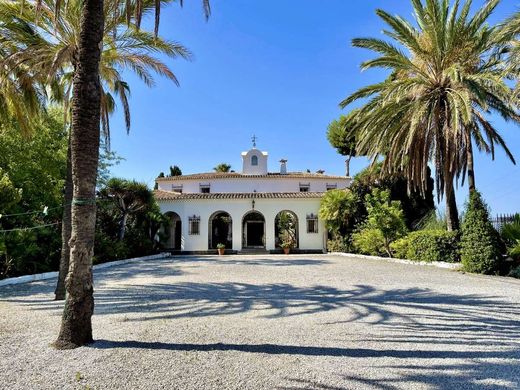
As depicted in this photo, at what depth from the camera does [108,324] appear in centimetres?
616

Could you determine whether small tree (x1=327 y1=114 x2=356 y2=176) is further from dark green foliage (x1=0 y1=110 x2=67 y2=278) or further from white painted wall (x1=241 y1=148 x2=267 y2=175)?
dark green foliage (x1=0 y1=110 x2=67 y2=278)

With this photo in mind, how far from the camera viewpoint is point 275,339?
5.32 metres

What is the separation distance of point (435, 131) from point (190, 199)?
1733cm

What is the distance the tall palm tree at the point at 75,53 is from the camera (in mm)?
8809

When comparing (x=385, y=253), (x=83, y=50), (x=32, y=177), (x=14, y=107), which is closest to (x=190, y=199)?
(x=32, y=177)

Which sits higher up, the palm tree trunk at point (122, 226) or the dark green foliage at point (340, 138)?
the dark green foliage at point (340, 138)

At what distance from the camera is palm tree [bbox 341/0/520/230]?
46.5 ft

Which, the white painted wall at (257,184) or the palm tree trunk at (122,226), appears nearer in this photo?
the palm tree trunk at (122,226)

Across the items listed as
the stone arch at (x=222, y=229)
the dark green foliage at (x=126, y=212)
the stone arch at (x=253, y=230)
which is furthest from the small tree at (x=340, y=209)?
the stone arch at (x=253, y=230)

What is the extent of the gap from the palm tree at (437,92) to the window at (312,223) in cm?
1087

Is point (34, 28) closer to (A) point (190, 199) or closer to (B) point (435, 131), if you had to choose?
(B) point (435, 131)

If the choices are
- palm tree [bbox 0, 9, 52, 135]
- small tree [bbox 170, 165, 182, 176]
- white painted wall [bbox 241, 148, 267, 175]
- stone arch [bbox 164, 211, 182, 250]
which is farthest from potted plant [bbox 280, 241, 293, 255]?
small tree [bbox 170, 165, 182, 176]

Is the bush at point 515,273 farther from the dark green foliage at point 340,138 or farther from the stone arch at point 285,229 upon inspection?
the dark green foliage at point 340,138

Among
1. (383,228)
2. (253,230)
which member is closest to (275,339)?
(383,228)
